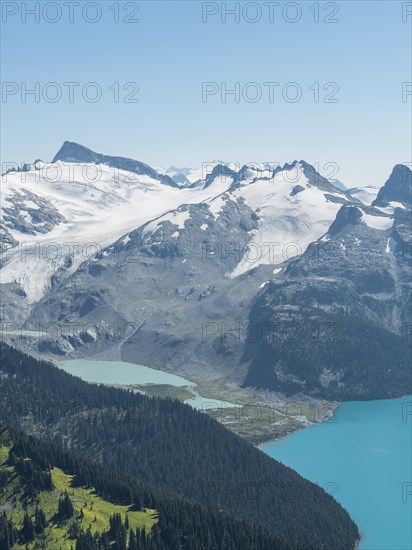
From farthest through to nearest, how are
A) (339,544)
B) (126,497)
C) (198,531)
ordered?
1. (339,544)
2. (126,497)
3. (198,531)

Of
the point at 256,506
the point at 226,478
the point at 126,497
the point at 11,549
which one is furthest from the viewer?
the point at 226,478

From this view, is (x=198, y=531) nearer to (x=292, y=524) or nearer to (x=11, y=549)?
(x=11, y=549)

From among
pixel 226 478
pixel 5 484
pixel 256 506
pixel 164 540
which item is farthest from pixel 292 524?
pixel 5 484

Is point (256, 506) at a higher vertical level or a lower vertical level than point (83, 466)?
lower

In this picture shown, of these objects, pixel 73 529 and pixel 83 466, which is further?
pixel 83 466

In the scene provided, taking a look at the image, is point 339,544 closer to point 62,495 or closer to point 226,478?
point 226,478

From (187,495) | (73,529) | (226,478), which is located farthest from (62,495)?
(226,478)

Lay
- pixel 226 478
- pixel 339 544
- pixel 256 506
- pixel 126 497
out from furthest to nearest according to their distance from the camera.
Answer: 1. pixel 226 478
2. pixel 256 506
3. pixel 339 544
4. pixel 126 497

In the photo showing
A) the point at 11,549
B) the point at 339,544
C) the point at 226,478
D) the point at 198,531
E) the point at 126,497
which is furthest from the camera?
the point at 226,478

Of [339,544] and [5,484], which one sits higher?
[5,484]
